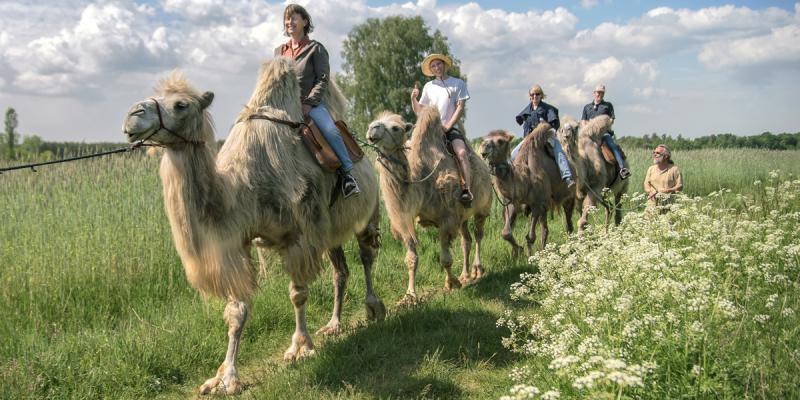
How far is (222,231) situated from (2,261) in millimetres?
3404

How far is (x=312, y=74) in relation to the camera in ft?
20.1

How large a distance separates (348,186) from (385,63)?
4130 centimetres

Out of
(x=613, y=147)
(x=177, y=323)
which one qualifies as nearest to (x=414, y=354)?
(x=177, y=323)

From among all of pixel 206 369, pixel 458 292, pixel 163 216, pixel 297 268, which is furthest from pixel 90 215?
pixel 458 292

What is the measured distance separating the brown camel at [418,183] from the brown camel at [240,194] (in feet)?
4.43

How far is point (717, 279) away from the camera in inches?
175

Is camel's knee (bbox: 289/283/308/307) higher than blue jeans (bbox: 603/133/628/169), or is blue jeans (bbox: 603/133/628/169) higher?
blue jeans (bbox: 603/133/628/169)

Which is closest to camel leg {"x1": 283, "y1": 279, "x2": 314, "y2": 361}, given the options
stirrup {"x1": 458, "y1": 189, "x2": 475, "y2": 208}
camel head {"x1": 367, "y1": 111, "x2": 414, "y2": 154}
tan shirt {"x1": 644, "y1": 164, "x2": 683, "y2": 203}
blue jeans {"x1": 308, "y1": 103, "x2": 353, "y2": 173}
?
blue jeans {"x1": 308, "y1": 103, "x2": 353, "y2": 173}

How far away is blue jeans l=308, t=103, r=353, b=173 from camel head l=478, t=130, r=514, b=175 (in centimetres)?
379

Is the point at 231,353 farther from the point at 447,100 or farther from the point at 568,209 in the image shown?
the point at 568,209

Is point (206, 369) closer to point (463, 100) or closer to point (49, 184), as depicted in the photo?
point (49, 184)

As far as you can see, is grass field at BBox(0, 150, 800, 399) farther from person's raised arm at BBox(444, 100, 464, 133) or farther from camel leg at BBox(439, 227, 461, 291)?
person's raised arm at BBox(444, 100, 464, 133)

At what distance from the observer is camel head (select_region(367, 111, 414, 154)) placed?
7082 millimetres

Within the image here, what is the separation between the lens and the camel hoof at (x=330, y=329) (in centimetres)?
644
